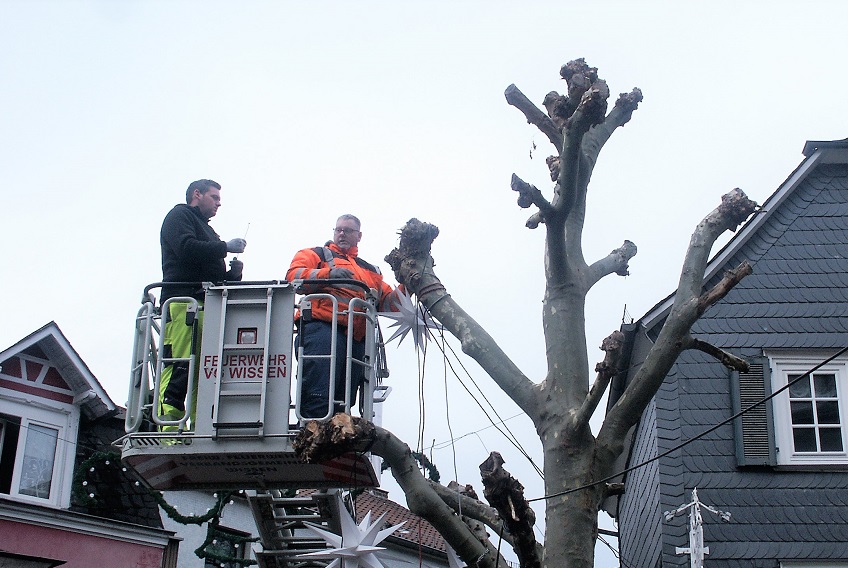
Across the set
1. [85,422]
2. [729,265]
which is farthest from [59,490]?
[729,265]

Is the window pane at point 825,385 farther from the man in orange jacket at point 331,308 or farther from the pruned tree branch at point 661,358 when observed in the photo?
the man in orange jacket at point 331,308

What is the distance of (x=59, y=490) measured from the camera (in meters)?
14.0

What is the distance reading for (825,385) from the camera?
13.3m

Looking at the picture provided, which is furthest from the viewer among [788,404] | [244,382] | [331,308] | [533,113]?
[788,404]

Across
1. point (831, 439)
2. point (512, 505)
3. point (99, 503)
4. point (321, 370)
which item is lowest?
point (512, 505)

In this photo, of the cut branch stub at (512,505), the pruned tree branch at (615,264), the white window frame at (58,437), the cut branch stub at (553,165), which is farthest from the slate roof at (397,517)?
the cut branch stub at (512,505)

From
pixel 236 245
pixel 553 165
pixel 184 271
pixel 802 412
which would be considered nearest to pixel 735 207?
pixel 553 165

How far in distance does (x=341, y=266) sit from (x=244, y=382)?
1.36m

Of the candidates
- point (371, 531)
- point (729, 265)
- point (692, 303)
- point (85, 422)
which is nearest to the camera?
point (692, 303)

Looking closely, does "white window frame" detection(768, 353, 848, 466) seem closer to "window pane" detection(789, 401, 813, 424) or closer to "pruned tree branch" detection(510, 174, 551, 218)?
"window pane" detection(789, 401, 813, 424)

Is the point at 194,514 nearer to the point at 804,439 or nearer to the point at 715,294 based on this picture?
the point at 804,439

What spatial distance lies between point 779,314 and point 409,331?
591cm

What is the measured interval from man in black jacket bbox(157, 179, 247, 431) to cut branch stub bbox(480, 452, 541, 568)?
257 cm

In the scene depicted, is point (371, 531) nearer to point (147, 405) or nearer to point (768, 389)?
point (147, 405)
